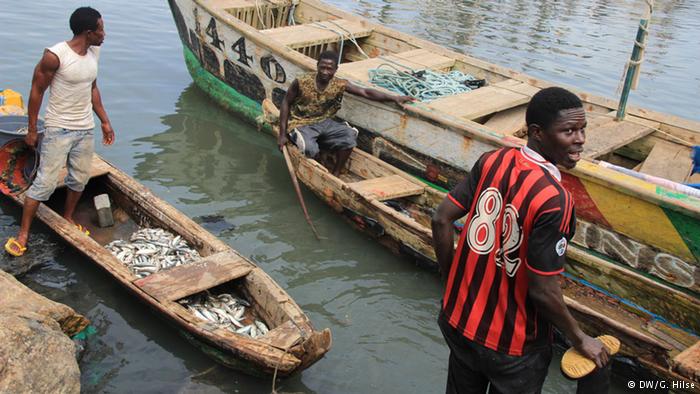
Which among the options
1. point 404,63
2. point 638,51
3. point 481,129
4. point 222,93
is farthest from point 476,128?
point 222,93

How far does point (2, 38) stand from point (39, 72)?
7624 millimetres

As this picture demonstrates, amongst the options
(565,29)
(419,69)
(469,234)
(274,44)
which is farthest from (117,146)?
(565,29)

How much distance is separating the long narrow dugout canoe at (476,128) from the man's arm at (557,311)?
8.47 ft

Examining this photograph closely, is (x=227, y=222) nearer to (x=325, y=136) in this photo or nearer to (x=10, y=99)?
(x=325, y=136)

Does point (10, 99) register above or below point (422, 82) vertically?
below

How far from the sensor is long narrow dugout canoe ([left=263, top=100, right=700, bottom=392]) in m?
4.64

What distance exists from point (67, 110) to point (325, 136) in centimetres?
278

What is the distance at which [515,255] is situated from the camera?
8.80 feet

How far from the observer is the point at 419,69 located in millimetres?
7891

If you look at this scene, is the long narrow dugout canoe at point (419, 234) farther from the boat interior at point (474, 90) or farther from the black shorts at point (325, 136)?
the boat interior at point (474, 90)

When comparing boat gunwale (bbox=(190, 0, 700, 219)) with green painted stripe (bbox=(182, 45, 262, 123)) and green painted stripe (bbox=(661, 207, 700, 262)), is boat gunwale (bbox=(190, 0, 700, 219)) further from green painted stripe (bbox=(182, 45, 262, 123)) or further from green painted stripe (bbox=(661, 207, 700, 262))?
green painted stripe (bbox=(182, 45, 262, 123))

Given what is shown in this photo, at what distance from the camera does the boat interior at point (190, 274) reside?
15.9 feet

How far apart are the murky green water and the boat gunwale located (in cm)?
142

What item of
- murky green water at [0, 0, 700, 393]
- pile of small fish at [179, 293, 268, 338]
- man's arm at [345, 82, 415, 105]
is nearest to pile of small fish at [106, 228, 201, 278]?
murky green water at [0, 0, 700, 393]
